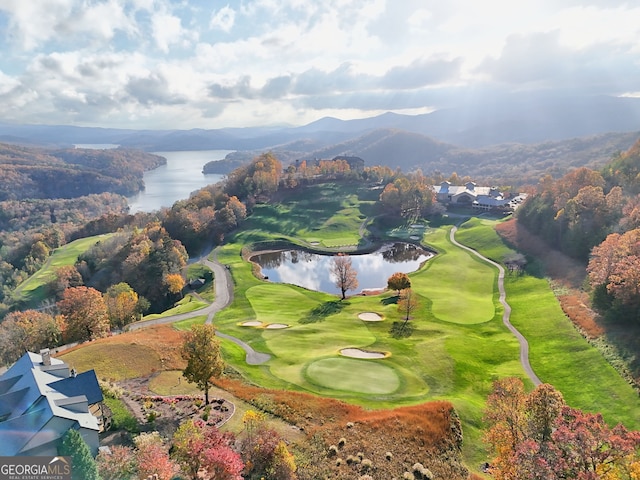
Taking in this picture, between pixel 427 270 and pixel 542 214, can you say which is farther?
pixel 542 214

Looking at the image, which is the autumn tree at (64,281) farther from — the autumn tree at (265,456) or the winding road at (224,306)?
the autumn tree at (265,456)

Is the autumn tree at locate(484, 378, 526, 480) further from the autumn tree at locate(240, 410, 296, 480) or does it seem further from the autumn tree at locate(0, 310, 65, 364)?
the autumn tree at locate(0, 310, 65, 364)

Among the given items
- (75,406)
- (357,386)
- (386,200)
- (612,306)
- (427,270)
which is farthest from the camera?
(386,200)

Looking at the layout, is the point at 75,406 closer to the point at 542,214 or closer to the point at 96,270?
the point at 96,270

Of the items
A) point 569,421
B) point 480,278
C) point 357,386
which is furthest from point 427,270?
point 569,421

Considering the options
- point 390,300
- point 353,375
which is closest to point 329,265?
point 390,300

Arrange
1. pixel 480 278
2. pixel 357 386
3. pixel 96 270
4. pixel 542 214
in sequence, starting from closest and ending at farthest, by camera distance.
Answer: pixel 357 386, pixel 480 278, pixel 542 214, pixel 96 270

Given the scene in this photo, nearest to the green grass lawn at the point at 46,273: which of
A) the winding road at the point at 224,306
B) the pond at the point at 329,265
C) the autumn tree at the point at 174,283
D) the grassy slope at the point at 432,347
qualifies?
the autumn tree at the point at 174,283

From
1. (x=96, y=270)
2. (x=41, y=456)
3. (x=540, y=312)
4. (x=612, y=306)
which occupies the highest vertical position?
(x=41, y=456)
